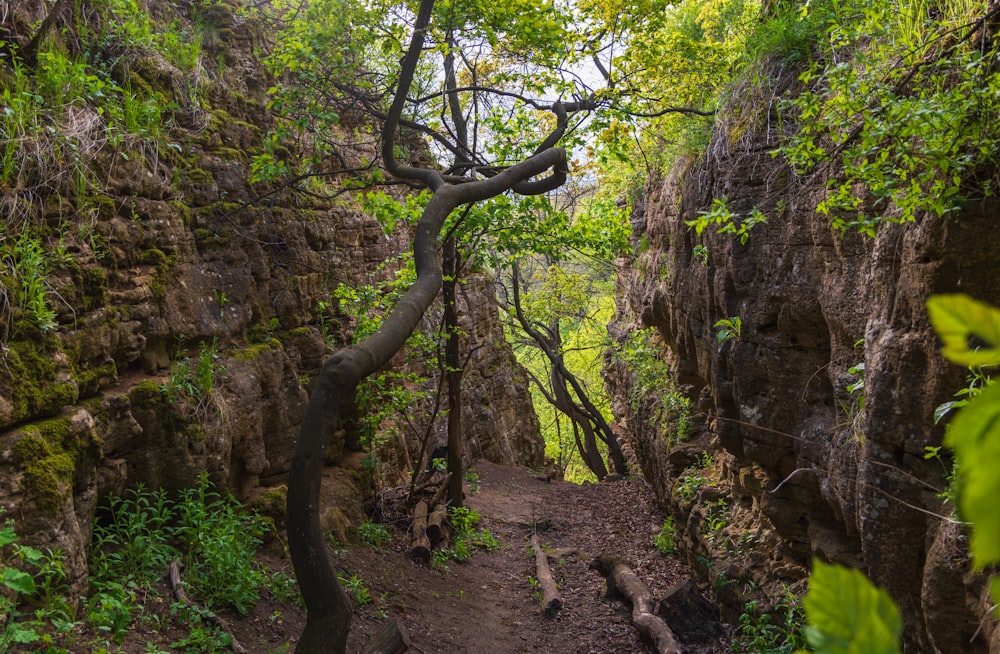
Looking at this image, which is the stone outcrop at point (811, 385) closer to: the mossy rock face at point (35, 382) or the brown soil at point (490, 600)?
the brown soil at point (490, 600)

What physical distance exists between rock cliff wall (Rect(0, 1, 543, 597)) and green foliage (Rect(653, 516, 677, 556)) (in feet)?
13.8

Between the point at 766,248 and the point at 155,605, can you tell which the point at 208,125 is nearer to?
the point at 155,605

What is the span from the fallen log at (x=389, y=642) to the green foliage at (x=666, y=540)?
506 cm

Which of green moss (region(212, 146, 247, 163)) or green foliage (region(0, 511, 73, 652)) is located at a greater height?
green moss (region(212, 146, 247, 163))

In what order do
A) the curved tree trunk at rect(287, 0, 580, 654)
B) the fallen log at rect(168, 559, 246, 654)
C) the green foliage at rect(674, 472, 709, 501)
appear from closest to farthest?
1. the curved tree trunk at rect(287, 0, 580, 654)
2. the fallen log at rect(168, 559, 246, 654)
3. the green foliage at rect(674, 472, 709, 501)

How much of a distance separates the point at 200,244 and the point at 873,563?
6.60 m

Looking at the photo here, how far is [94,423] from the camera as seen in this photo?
5.01m

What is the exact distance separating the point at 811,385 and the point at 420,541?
496 cm

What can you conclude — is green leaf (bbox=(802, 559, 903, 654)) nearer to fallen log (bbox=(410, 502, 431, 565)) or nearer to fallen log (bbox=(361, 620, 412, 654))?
fallen log (bbox=(361, 620, 412, 654))

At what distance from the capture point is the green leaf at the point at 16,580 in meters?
3.10

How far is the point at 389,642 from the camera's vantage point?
5.62 meters

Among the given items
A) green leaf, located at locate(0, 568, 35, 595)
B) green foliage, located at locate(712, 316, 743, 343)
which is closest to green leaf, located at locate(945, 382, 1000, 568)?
green leaf, located at locate(0, 568, 35, 595)

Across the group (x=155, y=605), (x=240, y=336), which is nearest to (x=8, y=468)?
(x=155, y=605)

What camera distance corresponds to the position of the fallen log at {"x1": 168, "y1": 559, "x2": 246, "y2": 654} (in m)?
4.71
